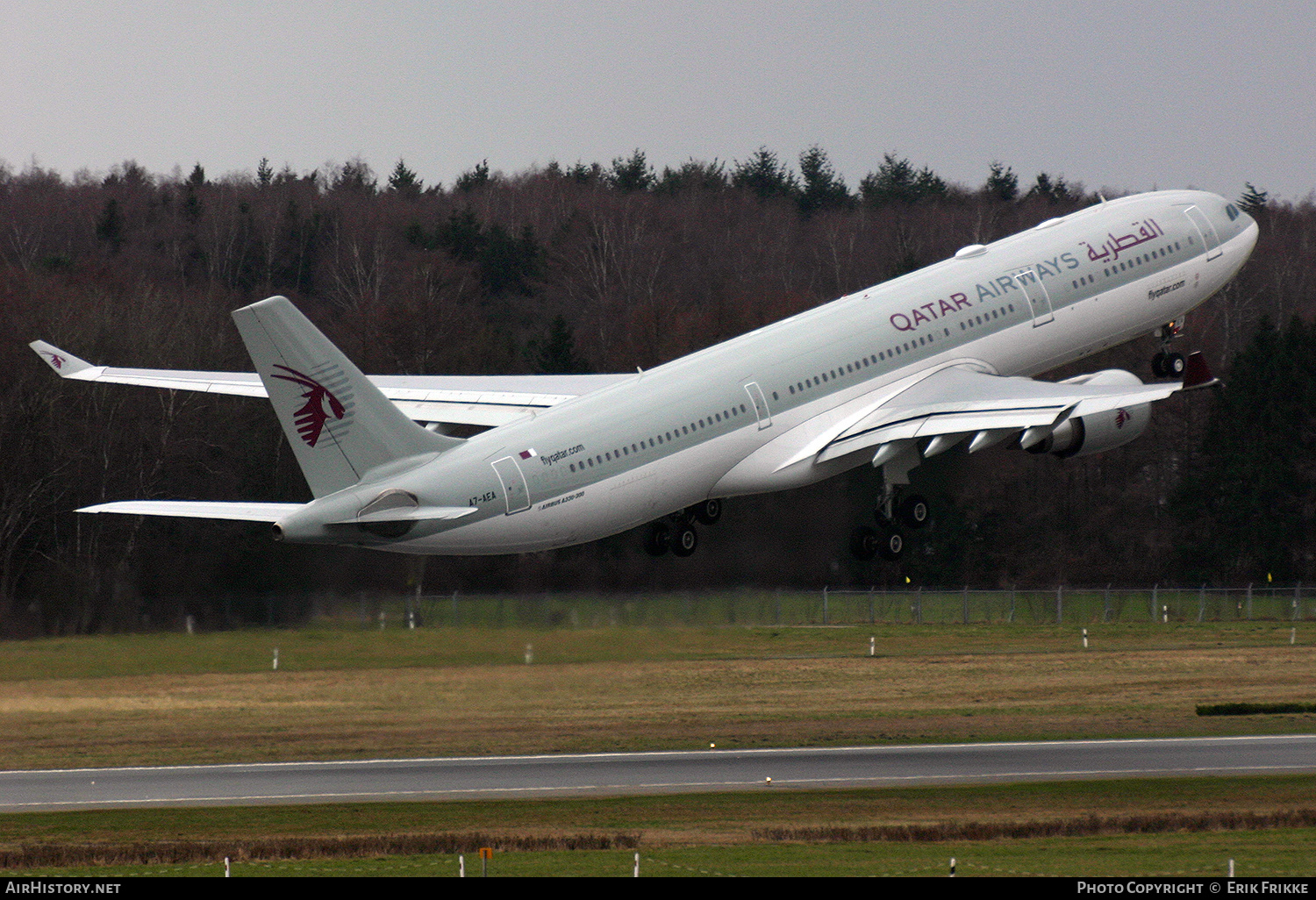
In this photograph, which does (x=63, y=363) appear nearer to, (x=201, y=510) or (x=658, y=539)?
(x=201, y=510)

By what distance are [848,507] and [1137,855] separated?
475 inches

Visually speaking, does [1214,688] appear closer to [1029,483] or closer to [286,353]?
[1029,483]

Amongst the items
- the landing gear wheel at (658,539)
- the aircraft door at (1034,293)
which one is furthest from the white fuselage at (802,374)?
the landing gear wheel at (658,539)

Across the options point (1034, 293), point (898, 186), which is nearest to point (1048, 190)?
point (898, 186)

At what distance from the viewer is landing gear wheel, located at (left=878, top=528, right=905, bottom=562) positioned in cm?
4803

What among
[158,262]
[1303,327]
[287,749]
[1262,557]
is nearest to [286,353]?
[287,749]

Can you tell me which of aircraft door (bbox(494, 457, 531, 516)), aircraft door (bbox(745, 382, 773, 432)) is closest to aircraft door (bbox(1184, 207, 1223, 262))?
aircraft door (bbox(745, 382, 773, 432))

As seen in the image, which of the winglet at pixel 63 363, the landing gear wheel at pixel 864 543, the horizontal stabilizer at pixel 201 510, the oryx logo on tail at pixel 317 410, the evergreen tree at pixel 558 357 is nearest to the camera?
the horizontal stabilizer at pixel 201 510

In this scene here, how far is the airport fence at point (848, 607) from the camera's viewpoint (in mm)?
43469

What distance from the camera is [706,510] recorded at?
47.7 m

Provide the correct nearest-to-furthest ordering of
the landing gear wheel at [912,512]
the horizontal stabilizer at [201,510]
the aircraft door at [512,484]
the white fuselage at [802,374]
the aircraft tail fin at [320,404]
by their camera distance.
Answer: the horizontal stabilizer at [201,510] → the aircraft tail fin at [320,404] → the aircraft door at [512,484] → the white fuselage at [802,374] → the landing gear wheel at [912,512]

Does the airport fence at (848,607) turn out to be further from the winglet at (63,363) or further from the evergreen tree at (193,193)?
the evergreen tree at (193,193)

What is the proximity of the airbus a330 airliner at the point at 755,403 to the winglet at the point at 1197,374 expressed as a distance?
8cm

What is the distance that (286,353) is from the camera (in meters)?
36.6
